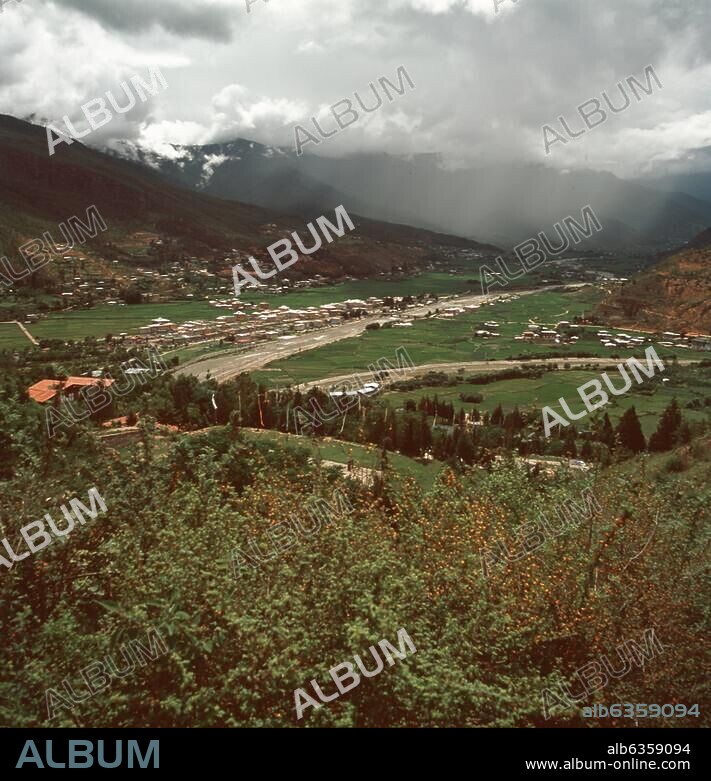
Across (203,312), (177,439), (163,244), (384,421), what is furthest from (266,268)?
(177,439)

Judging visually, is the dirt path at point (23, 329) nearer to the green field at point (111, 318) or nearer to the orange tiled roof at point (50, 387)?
the green field at point (111, 318)

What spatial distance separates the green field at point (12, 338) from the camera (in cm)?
5169

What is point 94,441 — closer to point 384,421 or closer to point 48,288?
point 384,421

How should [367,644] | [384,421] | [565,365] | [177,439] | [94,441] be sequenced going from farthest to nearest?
[565,365]
[384,421]
[177,439]
[94,441]
[367,644]

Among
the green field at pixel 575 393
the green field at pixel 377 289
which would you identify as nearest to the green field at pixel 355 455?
the green field at pixel 575 393

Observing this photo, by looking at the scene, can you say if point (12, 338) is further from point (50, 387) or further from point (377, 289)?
point (377, 289)

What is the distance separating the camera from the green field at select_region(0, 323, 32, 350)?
51.7m

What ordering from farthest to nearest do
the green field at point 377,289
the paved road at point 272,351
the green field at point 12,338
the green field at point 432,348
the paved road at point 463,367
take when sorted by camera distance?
1. the green field at point 377,289
2. the green field at point 432,348
3. the green field at point 12,338
4. the paved road at point 463,367
5. the paved road at point 272,351

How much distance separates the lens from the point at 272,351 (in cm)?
5869

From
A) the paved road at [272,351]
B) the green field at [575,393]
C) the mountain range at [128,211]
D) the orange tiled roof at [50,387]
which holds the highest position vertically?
the mountain range at [128,211]

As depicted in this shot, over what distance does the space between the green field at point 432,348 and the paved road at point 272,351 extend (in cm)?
176

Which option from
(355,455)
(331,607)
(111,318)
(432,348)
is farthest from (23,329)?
(331,607)

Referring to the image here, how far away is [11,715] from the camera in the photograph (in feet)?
15.2
